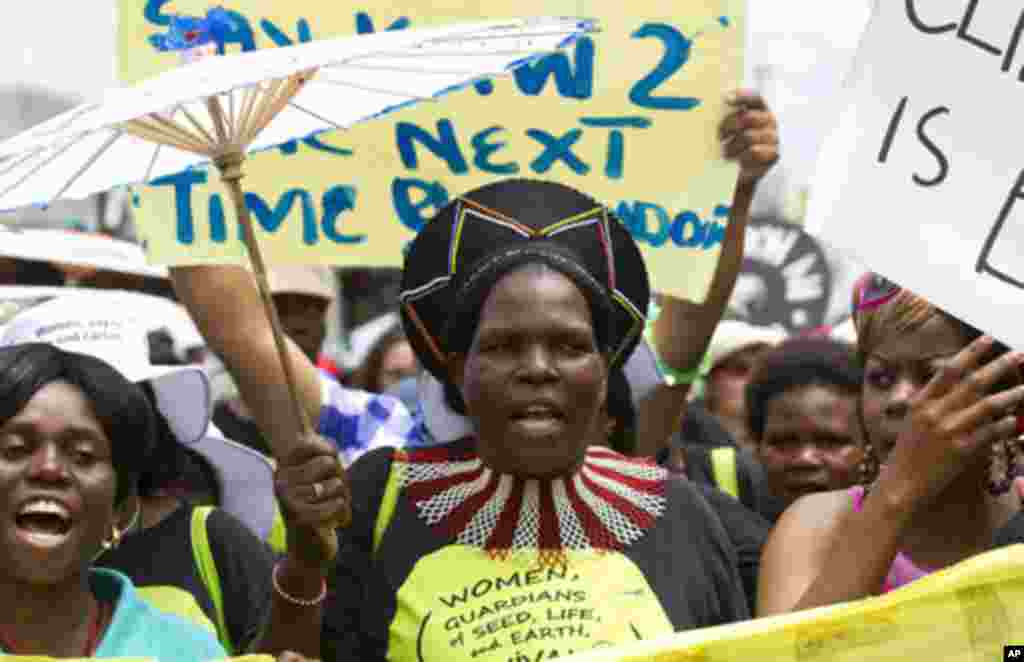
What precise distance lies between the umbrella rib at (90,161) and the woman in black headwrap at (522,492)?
552mm

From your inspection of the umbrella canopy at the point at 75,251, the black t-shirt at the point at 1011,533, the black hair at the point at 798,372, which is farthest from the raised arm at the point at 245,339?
the black hair at the point at 798,372

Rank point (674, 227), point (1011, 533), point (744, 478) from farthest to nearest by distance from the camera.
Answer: point (744, 478) < point (674, 227) < point (1011, 533)

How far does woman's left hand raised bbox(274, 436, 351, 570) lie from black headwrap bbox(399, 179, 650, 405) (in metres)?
0.45

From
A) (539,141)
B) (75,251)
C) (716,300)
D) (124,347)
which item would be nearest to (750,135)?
(716,300)

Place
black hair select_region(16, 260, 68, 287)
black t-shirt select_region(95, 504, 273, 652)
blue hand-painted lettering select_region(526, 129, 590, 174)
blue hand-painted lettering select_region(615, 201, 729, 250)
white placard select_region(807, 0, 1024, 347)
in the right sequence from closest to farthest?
white placard select_region(807, 0, 1024, 347)
black t-shirt select_region(95, 504, 273, 652)
blue hand-painted lettering select_region(615, 201, 729, 250)
blue hand-painted lettering select_region(526, 129, 590, 174)
black hair select_region(16, 260, 68, 287)

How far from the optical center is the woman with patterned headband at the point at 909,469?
126 inches

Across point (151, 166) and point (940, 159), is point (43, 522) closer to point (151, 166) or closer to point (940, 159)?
point (151, 166)

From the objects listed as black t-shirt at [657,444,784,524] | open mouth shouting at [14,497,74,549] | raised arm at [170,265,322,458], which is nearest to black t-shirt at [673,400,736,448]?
black t-shirt at [657,444,784,524]

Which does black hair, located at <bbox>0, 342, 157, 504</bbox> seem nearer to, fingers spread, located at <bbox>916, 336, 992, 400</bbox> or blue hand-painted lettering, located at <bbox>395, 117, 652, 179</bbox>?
blue hand-painted lettering, located at <bbox>395, 117, 652, 179</bbox>

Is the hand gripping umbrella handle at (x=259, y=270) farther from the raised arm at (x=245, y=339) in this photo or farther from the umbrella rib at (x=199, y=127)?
the raised arm at (x=245, y=339)

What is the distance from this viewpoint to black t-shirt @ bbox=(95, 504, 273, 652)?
4.10 m

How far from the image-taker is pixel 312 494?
10.8 feet

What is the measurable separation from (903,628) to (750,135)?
1.82 m

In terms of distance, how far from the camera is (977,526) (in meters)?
Answer: 3.70
